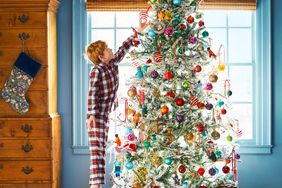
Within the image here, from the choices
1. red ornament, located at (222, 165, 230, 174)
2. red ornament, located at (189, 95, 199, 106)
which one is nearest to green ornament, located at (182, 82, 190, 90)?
red ornament, located at (189, 95, 199, 106)

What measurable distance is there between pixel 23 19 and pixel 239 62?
90.6 inches

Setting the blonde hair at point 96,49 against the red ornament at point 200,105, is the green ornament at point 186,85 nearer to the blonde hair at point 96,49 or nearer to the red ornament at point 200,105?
the red ornament at point 200,105

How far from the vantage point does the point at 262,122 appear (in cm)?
582

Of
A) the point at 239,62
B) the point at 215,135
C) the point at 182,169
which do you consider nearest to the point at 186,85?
the point at 215,135

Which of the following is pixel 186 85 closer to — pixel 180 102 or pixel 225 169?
pixel 180 102

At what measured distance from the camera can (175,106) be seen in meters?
4.92

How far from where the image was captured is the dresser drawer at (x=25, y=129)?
5.34 metres

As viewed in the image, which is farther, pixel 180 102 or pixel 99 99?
pixel 99 99

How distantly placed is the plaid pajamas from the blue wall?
716 millimetres

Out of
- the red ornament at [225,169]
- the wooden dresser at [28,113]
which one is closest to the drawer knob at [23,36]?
the wooden dresser at [28,113]

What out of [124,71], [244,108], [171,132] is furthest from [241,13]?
[171,132]

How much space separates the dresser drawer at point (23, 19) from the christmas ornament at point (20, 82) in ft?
0.96

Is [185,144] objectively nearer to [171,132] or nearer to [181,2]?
[171,132]

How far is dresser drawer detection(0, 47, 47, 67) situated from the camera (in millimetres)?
5379
